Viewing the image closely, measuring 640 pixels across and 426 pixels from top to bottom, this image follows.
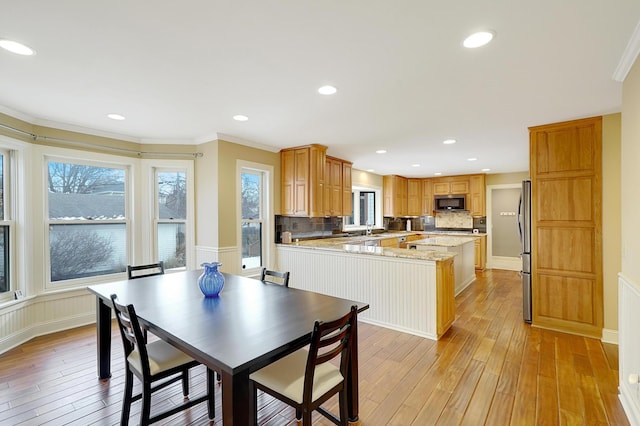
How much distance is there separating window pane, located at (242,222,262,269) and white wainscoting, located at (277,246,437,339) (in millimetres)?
611

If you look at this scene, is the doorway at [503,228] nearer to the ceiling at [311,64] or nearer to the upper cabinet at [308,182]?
the ceiling at [311,64]

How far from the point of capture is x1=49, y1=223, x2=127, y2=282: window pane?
11.8 ft

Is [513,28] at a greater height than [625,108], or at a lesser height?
greater

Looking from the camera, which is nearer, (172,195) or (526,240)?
(526,240)

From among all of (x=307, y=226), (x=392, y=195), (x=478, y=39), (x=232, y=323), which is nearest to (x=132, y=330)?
(x=232, y=323)

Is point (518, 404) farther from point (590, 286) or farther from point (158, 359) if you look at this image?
point (158, 359)

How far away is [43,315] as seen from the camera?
344 cm

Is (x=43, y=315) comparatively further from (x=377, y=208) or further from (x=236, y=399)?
(x=377, y=208)

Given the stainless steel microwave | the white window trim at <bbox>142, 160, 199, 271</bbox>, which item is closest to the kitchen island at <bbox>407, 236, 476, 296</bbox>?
the stainless steel microwave

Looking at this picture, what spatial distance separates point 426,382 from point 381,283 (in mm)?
1343

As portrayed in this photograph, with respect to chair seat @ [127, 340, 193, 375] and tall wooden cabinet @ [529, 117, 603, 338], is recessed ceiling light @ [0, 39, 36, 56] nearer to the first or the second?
chair seat @ [127, 340, 193, 375]

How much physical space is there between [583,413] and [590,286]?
5.75 ft

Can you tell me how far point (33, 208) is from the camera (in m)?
3.34

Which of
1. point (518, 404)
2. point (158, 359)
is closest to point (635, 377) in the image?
point (518, 404)
